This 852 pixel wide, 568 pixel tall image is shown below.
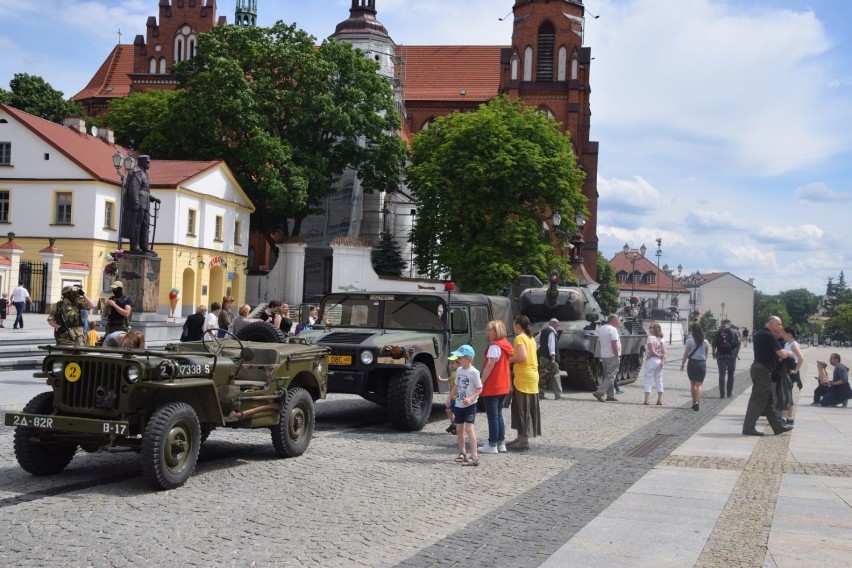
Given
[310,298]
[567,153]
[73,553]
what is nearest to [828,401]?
[73,553]

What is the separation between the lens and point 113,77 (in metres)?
83.2

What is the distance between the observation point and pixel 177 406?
8.46 m

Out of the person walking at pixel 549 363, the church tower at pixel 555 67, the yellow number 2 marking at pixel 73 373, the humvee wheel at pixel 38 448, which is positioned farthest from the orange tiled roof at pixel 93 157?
the yellow number 2 marking at pixel 73 373

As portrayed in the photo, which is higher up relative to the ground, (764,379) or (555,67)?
(555,67)

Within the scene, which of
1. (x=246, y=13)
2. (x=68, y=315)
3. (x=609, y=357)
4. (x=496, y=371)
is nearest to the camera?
(x=496, y=371)

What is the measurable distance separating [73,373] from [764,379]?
32.0 ft

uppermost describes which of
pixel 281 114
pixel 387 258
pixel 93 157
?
pixel 281 114

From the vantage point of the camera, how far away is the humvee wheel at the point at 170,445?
816cm

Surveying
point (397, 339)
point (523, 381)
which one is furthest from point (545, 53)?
point (523, 381)

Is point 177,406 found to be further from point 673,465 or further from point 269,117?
point 269,117

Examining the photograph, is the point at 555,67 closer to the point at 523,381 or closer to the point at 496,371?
the point at 523,381

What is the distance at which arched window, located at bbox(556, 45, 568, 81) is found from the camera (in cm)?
6869

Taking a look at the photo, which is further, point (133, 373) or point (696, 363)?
point (696, 363)

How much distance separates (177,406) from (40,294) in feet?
117
